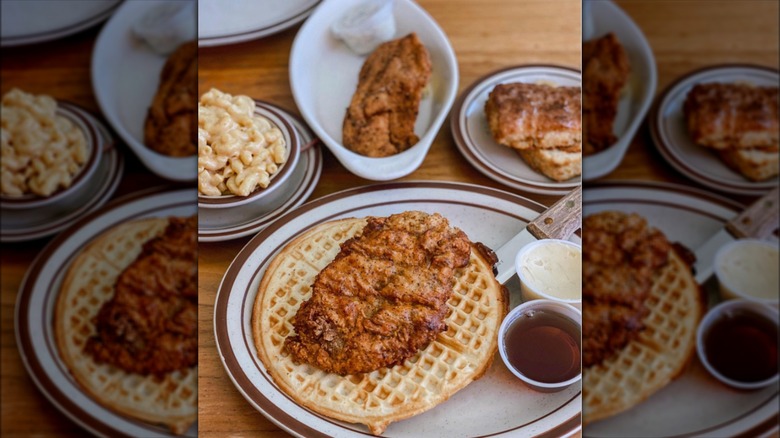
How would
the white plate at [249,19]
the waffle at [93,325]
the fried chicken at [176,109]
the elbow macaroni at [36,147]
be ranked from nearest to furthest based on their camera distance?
1. the elbow macaroni at [36,147]
2. the waffle at [93,325]
3. the fried chicken at [176,109]
4. the white plate at [249,19]

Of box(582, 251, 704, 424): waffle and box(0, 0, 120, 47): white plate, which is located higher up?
box(0, 0, 120, 47): white plate

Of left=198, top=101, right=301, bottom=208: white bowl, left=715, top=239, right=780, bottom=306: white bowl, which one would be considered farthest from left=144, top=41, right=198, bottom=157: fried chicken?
left=715, top=239, right=780, bottom=306: white bowl

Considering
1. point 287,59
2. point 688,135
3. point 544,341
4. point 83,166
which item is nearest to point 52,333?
point 83,166

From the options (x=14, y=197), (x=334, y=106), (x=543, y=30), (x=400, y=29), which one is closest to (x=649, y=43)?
(x=543, y=30)

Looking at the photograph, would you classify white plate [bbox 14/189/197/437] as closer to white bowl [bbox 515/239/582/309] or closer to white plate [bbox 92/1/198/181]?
white plate [bbox 92/1/198/181]

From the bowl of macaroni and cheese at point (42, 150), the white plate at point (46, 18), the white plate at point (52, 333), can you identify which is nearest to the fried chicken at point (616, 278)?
the white plate at point (52, 333)

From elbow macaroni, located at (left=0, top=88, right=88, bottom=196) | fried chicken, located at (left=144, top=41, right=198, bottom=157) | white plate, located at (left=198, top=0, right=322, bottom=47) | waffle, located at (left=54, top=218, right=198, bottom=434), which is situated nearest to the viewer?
elbow macaroni, located at (left=0, top=88, right=88, bottom=196)

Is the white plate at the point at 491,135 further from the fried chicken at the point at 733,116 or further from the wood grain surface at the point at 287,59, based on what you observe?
the fried chicken at the point at 733,116

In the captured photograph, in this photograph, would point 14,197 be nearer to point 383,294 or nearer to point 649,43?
point 383,294
